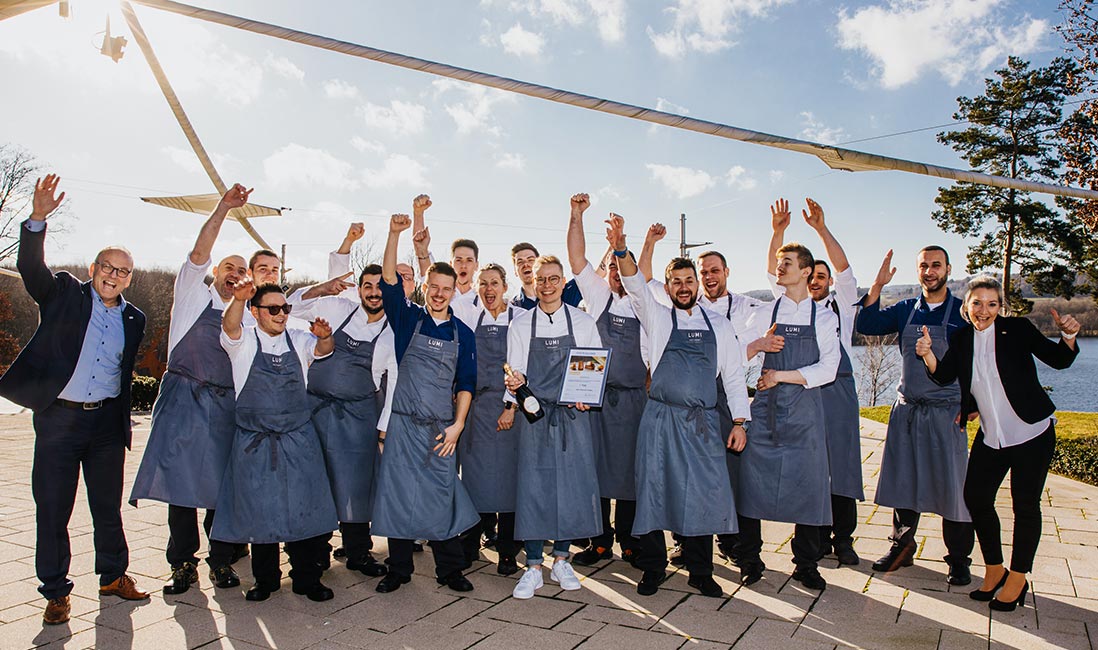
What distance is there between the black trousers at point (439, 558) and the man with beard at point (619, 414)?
943 millimetres

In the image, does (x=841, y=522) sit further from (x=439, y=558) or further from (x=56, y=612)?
(x=56, y=612)

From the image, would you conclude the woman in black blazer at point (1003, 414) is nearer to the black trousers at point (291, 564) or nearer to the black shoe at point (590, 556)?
the black shoe at point (590, 556)

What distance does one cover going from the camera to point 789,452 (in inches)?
182

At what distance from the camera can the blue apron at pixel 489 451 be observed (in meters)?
4.87

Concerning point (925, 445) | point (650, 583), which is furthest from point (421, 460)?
point (925, 445)

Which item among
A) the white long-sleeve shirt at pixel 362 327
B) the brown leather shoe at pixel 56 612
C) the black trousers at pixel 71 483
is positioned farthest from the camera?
the white long-sleeve shirt at pixel 362 327

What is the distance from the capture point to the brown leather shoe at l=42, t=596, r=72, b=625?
3.90 m

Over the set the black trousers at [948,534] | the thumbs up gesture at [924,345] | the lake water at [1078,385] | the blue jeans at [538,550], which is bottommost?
the lake water at [1078,385]

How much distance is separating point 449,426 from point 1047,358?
348cm

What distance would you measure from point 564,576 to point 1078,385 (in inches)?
1955

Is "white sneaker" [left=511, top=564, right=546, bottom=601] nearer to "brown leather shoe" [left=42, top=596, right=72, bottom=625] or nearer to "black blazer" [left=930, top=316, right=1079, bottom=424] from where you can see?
"brown leather shoe" [left=42, top=596, right=72, bottom=625]

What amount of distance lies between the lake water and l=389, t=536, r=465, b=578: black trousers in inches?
904

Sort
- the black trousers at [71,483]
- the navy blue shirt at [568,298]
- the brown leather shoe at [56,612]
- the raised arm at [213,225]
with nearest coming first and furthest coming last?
1. the brown leather shoe at [56,612]
2. the black trousers at [71,483]
3. the raised arm at [213,225]
4. the navy blue shirt at [568,298]

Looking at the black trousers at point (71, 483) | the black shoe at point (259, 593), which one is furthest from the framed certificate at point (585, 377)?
the black trousers at point (71, 483)
